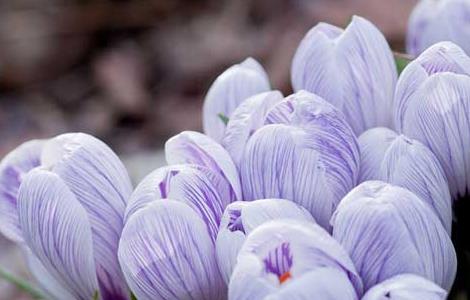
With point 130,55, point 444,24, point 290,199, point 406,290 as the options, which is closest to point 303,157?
point 290,199

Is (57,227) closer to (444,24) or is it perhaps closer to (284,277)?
(284,277)

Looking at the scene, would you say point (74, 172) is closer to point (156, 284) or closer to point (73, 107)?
point (156, 284)

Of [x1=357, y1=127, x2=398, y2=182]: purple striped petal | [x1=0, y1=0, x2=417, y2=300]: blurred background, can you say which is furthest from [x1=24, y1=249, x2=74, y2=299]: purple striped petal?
[x1=0, y1=0, x2=417, y2=300]: blurred background

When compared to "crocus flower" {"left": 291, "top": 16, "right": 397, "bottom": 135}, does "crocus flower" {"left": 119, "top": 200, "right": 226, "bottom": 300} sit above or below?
below

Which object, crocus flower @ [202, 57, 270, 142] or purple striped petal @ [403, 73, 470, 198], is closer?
purple striped petal @ [403, 73, 470, 198]

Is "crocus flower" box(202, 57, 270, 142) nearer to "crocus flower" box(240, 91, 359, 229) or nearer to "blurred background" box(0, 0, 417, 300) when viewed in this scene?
"crocus flower" box(240, 91, 359, 229)

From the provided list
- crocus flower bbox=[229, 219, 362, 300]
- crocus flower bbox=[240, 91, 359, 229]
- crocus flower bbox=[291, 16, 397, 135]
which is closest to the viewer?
crocus flower bbox=[229, 219, 362, 300]
